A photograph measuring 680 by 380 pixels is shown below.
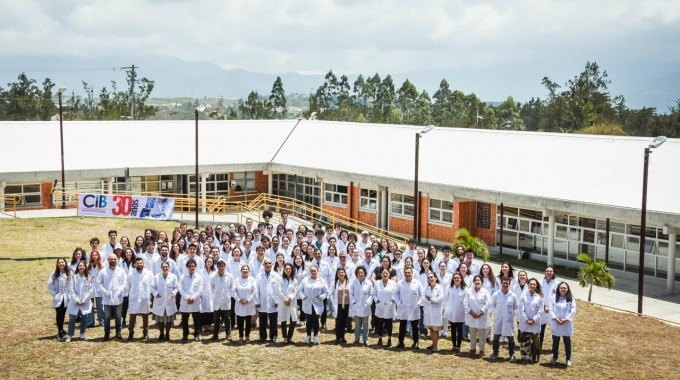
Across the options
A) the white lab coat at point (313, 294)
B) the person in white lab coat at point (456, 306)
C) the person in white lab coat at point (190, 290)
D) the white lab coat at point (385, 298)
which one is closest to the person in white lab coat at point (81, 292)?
the person in white lab coat at point (190, 290)

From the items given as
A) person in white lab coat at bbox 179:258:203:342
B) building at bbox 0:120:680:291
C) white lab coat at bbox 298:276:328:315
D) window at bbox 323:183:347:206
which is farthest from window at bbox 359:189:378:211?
person in white lab coat at bbox 179:258:203:342

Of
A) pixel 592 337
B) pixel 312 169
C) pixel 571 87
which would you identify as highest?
pixel 571 87

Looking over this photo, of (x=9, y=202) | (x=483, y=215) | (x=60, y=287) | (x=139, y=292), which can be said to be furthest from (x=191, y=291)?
(x=9, y=202)

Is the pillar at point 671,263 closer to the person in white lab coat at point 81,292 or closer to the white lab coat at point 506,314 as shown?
the white lab coat at point 506,314

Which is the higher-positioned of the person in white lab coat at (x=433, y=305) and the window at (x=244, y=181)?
the window at (x=244, y=181)

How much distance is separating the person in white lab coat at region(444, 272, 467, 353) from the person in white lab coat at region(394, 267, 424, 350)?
581mm

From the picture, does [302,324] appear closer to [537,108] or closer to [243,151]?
[243,151]

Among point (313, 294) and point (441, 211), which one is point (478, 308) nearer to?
point (313, 294)

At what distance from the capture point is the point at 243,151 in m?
42.2

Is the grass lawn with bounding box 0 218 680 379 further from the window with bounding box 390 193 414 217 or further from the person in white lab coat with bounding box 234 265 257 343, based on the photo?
the window with bounding box 390 193 414 217

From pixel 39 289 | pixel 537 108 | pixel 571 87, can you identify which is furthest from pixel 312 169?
pixel 537 108

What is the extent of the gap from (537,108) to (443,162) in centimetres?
9311

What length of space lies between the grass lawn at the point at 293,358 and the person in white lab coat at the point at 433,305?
0.47 metres

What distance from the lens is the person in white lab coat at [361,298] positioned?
16.7 meters
